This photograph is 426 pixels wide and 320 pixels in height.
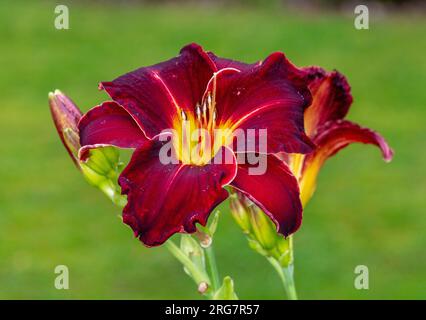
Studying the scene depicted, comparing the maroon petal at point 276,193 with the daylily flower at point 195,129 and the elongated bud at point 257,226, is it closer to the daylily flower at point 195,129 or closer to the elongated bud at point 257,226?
the daylily flower at point 195,129

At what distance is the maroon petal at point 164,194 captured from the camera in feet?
2.96

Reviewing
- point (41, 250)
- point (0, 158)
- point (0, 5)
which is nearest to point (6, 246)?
point (41, 250)

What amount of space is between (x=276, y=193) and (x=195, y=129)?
14 centimetres

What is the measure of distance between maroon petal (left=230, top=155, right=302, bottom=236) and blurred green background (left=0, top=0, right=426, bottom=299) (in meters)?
3.00

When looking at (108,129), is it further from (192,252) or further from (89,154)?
(192,252)

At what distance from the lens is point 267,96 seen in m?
0.99

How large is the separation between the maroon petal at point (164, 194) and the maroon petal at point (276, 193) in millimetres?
26

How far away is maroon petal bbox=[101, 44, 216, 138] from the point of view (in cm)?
98

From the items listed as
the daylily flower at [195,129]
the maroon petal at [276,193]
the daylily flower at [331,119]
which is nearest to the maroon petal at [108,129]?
the daylily flower at [195,129]

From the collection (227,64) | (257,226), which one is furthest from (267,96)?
(257,226)

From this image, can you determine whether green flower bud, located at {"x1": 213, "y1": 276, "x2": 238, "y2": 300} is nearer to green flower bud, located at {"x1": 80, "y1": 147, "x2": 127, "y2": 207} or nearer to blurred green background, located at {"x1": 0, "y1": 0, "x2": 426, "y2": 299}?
green flower bud, located at {"x1": 80, "y1": 147, "x2": 127, "y2": 207}

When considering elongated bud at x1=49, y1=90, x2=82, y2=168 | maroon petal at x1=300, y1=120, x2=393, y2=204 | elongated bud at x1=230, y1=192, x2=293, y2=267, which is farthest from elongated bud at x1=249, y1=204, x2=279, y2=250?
elongated bud at x1=49, y1=90, x2=82, y2=168

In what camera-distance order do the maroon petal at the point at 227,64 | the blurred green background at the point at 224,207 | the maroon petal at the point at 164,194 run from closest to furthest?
the maroon petal at the point at 164,194 < the maroon petal at the point at 227,64 < the blurred green background at the point at 224,207

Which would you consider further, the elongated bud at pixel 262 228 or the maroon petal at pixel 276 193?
the elongated bud at pixel 262 228
